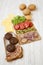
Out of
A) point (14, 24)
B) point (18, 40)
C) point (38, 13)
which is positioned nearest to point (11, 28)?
point (14, 24)

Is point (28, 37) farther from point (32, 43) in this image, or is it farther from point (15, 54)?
point (15, 54)

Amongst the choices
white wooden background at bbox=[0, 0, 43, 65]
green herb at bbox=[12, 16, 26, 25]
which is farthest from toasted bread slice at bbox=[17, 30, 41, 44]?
green herb at bbox=[12, 16, 26, 25]

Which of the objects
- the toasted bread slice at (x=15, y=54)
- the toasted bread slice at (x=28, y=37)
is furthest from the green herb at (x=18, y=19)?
the toasted bread slice at (x=15, y=54)

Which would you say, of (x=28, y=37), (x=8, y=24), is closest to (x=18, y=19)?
(x=8, y=24)

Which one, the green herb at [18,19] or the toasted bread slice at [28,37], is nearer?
the toasted bread slice at [28,37]

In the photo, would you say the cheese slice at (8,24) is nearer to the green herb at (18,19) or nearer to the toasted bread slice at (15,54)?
the green herb at (18,19)

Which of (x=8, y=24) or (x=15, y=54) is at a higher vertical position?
(x=8, y=24)

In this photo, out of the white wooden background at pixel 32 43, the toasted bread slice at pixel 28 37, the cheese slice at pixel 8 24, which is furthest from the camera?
the cheese slice at pixel 8 24

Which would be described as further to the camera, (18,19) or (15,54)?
(18,19)

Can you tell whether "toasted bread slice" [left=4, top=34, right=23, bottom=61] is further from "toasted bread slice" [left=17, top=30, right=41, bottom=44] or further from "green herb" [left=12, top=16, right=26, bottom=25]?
"green herb" [left=12, top=16, right=26, bottom=25]

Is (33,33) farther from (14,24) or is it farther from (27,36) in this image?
(14,24)
